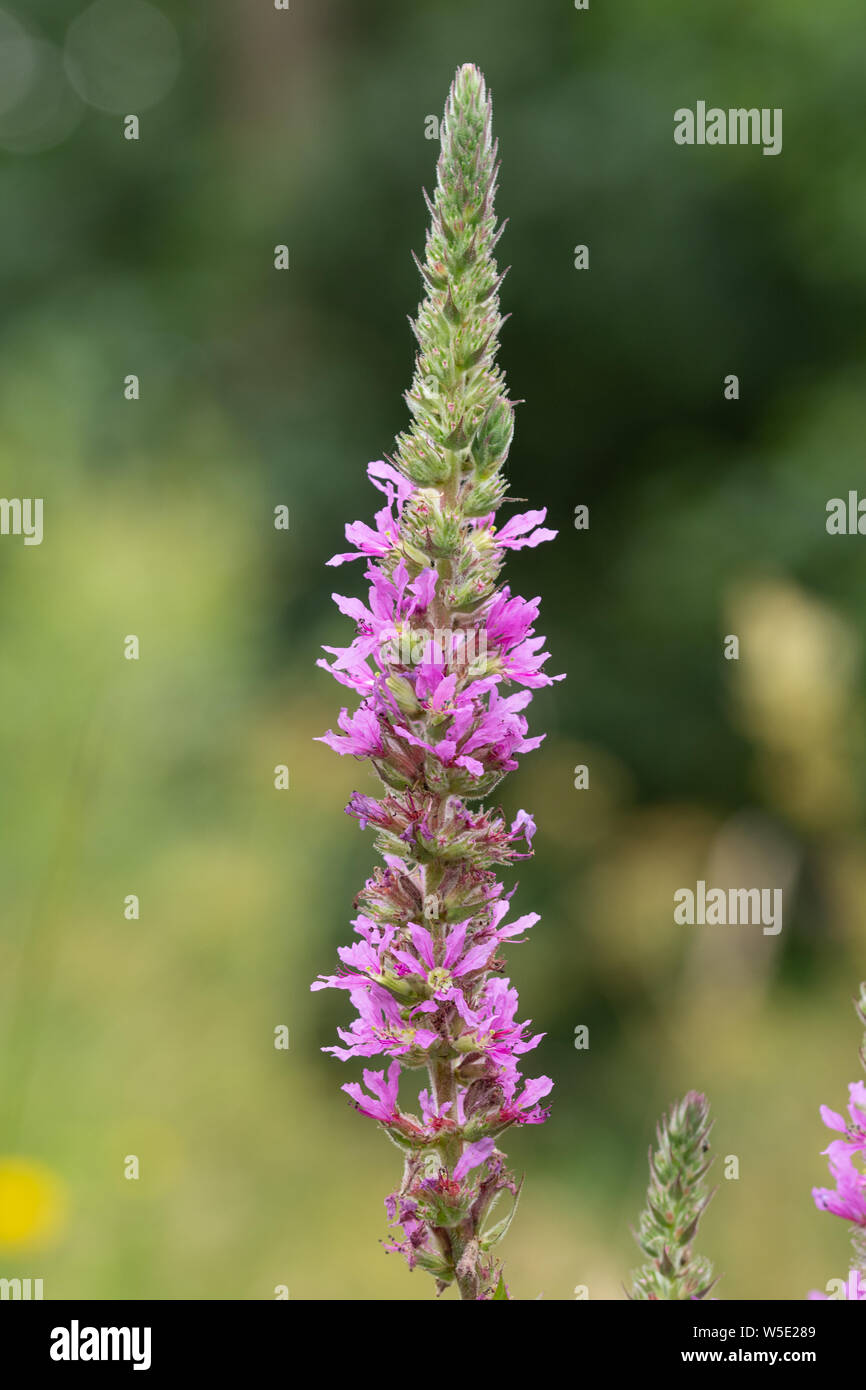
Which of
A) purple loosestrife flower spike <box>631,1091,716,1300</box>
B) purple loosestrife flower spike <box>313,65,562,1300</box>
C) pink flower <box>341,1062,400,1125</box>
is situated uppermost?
purple loosestrife flower spike <box>313,65,562,1300</box>

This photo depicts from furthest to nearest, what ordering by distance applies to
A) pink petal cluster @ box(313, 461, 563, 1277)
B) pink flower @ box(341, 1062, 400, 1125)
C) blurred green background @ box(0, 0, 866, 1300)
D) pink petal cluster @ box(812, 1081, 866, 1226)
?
blurred green background @ box(0, 0, 866, 1300), pink flower @ box(341, 1062, 400, 1125), pink petal cluster @ box(313, 461, 563, 1277), pink petal cluster @ box(812, 1081, 866, 1226)

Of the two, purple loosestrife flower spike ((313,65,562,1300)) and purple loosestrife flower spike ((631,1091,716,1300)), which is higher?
purple loosestrife flower spike ((313,65,562,1300))

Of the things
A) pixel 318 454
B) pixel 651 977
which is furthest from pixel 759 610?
pixel 318 454

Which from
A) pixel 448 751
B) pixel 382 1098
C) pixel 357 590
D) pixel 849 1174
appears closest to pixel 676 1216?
pixel 849 1174

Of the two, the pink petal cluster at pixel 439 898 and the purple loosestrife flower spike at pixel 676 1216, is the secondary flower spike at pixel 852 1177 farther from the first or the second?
the pink petal cluster at pixel 439 898

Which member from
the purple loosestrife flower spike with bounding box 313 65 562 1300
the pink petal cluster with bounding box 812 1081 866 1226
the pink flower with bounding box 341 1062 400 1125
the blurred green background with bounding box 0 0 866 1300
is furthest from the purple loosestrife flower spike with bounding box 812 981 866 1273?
the blurred green background with bounding box 0 0 866 1300

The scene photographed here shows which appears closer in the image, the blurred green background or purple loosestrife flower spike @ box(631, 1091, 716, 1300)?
purple loosestrife flower spike @ box(631, 1091, 716, 1300)

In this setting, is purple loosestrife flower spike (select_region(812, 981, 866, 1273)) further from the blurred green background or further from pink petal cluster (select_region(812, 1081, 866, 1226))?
the blurred green background

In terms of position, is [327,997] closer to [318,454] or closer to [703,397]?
[318,454]

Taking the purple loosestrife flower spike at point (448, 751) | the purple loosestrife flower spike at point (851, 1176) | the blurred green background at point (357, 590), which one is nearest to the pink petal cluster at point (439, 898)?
the purple loosestrife flower spike at point (448, 751)
